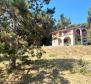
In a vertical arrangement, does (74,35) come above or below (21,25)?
above

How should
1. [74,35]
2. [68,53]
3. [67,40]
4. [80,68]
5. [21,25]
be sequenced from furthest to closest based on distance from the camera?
[67,40] < [74,35] < [68,53] < [21,25] < [80,68]

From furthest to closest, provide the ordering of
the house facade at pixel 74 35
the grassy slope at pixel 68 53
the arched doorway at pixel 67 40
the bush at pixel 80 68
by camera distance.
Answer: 1. the arched doorway at pixel 67 40
2. the house facade at pixel 74 35
3. the grassy slope at pixel 68 53
4. the bush at pixel 80 68

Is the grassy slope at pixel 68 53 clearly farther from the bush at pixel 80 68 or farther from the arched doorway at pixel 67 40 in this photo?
the arched doorway at pixel 67 40

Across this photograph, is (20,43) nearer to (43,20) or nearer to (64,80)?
(43,20)

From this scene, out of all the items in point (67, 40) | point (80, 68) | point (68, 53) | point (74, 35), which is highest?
point (74, 35)

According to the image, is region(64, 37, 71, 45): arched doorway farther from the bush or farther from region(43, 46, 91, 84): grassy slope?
the bush

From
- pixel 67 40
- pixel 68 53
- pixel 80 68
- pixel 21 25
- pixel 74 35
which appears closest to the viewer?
pixel 80 68

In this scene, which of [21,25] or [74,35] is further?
[74,35]

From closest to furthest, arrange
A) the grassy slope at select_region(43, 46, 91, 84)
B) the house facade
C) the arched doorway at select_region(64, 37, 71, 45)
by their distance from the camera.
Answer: the grassy slope at select_region(43, 46, 91, 84), the house facade, the arched doorway at select_region(64, 37, 71, 45)

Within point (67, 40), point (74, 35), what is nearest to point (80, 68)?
point (74, 35)

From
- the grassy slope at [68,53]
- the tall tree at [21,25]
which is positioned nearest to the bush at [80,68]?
the tall tree at [21,25]

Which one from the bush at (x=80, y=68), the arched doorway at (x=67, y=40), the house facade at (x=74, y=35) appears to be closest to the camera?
the bush at (x=80, y=68)

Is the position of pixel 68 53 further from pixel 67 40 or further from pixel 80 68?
pixel 67 40

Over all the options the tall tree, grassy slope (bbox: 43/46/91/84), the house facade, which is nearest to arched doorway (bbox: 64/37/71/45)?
the house facade
